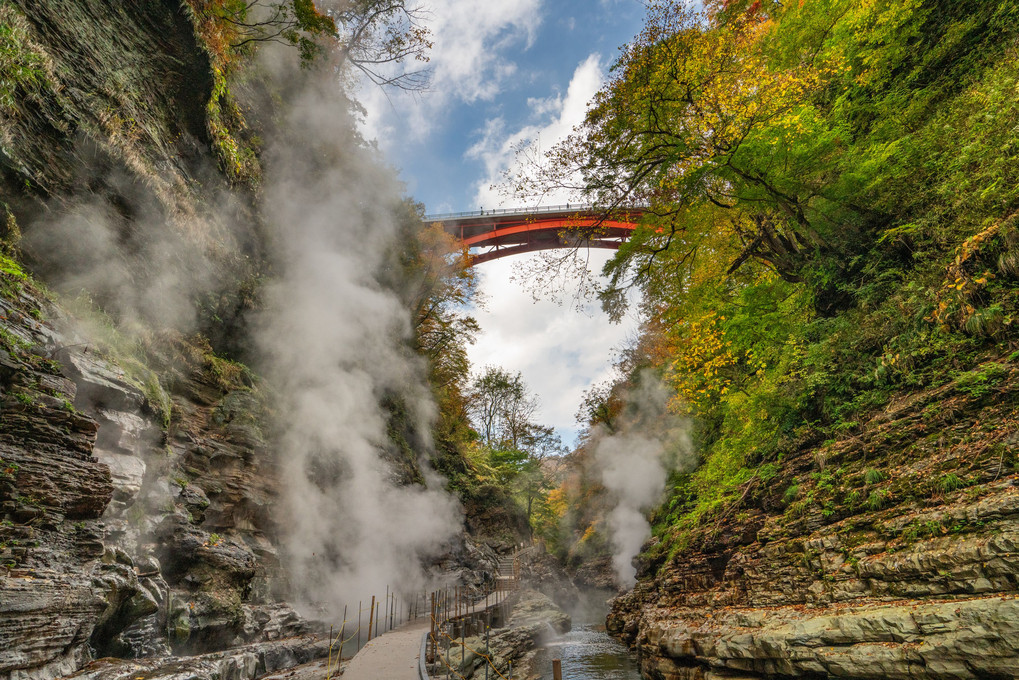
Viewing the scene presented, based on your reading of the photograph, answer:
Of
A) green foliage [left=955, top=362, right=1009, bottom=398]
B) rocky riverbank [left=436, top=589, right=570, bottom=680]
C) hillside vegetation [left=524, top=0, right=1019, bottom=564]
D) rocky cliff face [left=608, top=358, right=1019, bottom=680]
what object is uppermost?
hillside vegetation [left=524, top=0, right=1019, bottom=564]

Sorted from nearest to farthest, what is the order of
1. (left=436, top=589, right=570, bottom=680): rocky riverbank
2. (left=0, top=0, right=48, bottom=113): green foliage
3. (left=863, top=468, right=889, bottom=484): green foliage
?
1. (left=863, top=468, right=889, bottom=484): green foliage
2. (left=0, top=0, right=48, bottom=113): green foliage
3. (left=436, top=589, right=570, bottom=680): rocky riverbank

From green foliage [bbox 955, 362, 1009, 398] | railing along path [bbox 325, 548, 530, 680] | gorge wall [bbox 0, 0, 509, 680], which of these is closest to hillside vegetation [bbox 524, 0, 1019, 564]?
green foliage [bbox 955, 362, 1009, 398]

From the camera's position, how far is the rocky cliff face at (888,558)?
4098mm

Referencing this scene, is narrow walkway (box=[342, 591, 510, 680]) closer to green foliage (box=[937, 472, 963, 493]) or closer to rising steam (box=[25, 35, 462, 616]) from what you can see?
rising steam (box=[25, 35, 462, 616])

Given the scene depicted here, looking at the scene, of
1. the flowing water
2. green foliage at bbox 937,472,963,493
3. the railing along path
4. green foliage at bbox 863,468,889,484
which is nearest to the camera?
green foliage at bbox 937,472,963,493

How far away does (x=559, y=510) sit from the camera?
37.4 metres

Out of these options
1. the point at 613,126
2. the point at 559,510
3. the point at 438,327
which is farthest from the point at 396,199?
the point at 559,510

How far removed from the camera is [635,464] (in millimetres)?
22578

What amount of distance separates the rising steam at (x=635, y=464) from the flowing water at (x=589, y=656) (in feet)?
14.5

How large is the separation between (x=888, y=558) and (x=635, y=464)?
1816 centimetres

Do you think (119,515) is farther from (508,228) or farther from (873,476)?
(508,228)

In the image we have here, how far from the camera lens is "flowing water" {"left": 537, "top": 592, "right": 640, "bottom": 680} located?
11.2 metres

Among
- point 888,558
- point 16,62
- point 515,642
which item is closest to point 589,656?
point 515,642

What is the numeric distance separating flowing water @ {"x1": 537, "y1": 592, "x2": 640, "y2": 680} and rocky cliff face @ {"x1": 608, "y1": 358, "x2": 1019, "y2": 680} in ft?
13.3
